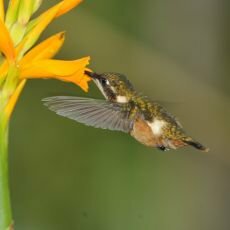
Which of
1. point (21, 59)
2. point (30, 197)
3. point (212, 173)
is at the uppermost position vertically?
point (212, 173)

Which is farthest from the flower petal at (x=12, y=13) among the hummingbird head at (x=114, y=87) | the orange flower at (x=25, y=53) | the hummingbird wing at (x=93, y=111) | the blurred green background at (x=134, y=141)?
the blurred green background at (x=134, y=141)

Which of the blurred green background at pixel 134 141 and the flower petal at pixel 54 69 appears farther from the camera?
the blurred green background at pixel 134 141

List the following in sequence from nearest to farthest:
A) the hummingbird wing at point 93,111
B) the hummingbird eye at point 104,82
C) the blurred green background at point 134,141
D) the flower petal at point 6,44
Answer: the flower petal at point 6,44 < the hummingbird wing at point 93,111 < the hummingbird eye at point 104,82 < the blurred green background at point 134,141

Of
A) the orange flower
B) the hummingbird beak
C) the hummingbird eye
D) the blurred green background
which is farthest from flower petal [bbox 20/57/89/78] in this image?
the blurred green background

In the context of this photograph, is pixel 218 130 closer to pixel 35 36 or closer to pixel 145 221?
pixel 145 221

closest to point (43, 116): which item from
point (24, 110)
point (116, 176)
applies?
point (24, 110)

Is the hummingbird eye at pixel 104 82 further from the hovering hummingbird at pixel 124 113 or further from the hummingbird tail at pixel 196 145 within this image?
the hummingbird tail at pixel 196 145

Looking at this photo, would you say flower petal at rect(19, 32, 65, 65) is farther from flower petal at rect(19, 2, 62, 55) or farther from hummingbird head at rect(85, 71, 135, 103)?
hummingbird head at rect(85, 71, 135, 103)
